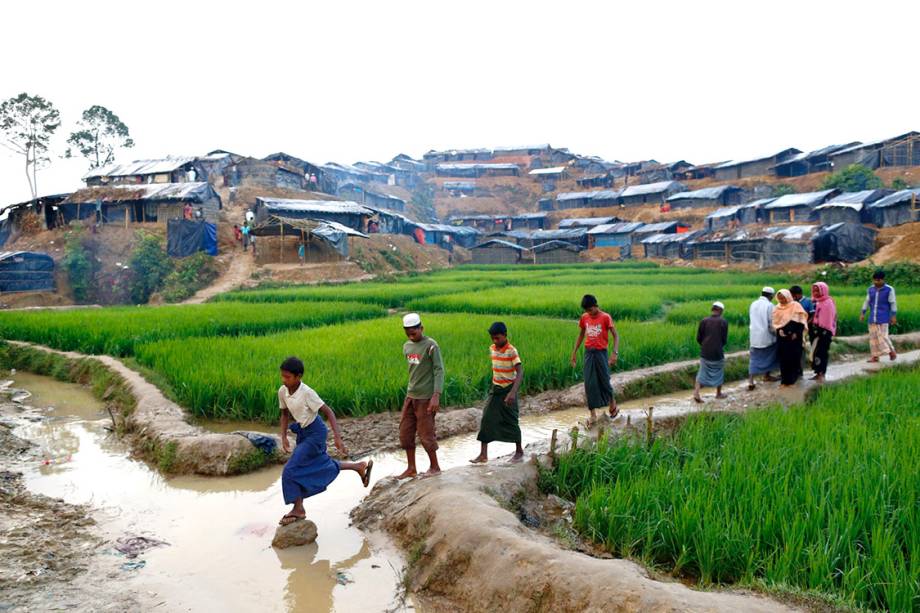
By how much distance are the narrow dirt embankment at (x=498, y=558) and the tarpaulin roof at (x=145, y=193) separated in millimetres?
32918

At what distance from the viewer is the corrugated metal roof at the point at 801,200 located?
123 feet

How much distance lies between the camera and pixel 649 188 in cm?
5438

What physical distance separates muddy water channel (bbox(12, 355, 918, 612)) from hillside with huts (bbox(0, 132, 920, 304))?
24.8 m

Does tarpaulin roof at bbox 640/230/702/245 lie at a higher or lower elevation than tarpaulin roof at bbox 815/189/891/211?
lower

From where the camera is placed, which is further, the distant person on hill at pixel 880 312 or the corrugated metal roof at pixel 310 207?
the corrugated metal roof at pixel 310 207

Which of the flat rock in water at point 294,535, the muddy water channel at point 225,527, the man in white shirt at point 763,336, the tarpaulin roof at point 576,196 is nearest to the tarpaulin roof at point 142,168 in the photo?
the tarpaulin roof at point 576,196

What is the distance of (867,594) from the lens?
3170 millimetres

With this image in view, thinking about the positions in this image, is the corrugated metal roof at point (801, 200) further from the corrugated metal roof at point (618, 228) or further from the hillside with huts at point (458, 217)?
the corrugated metal roof at point (618, 228)

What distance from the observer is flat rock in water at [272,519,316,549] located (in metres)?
4.66

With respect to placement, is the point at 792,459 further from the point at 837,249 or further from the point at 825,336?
the point at 837,249

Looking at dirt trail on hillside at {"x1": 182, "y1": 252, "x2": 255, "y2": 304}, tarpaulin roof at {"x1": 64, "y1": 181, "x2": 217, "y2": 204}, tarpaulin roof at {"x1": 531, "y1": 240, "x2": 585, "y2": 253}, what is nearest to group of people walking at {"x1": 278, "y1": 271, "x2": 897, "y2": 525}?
dirt trail on hillside at {"x1": 182, "y1": 252, "x2": 255, "y2": 304}

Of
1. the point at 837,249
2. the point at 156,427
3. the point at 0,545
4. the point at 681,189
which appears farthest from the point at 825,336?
the point at 681,189

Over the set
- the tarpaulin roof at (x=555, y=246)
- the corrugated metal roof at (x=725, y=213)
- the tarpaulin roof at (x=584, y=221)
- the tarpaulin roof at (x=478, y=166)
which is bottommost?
the tarpaulin roof at (x=555, y=246)

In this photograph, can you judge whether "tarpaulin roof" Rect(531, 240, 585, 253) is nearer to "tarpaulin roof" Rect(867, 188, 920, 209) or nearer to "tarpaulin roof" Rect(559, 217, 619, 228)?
"tarpaulin roof" Rect(559, 217, 619, 228)
